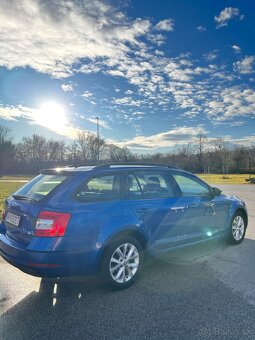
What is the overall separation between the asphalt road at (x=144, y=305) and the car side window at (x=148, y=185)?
3.87 feet

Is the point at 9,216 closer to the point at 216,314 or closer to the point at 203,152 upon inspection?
the point at 216,314

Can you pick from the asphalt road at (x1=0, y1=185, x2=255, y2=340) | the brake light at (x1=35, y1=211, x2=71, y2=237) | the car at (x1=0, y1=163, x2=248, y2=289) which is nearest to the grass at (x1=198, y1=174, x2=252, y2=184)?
the car at (x1=0, y1=163, x2=248, y2=289)

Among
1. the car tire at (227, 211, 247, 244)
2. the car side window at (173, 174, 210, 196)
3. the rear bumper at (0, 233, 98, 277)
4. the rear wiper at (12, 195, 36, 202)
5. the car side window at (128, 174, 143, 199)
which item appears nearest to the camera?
the rear bumper at (0, 233, 98, 277)

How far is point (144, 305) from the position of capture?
11.4ft

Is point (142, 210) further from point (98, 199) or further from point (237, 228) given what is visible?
point (237, 228)

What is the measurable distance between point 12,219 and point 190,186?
113 inches

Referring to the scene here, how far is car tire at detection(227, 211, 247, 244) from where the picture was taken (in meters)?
5.81

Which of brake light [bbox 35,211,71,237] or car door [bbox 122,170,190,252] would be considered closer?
brake light [bbox 35,211,71,237]

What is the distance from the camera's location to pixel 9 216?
4.09m

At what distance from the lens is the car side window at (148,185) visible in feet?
14.0

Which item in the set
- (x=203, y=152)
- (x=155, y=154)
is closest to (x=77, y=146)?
(x=155, y=154)

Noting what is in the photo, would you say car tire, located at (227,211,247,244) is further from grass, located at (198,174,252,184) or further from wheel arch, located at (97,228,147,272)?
grass, located at (198,174,252,184)

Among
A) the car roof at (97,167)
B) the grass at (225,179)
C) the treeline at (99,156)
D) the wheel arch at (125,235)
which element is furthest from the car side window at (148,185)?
the treeline at (99,156)

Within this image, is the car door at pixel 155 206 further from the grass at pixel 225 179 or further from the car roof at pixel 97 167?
the grass at pixel 225 179
